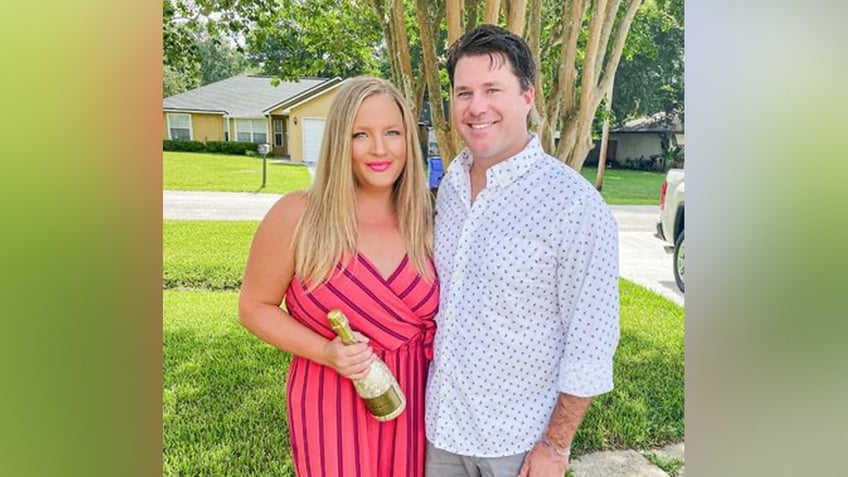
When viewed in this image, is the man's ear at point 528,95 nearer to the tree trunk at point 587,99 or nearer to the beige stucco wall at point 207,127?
the tree trunk at point 587,99

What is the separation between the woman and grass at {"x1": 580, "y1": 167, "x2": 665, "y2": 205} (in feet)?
39.9

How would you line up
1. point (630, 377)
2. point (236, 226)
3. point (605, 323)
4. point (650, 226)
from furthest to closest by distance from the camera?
point (650, 226) < point (236, 226) < point (630, 377) < point (605, 323)

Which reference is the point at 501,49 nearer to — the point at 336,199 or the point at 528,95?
the point at 528,95

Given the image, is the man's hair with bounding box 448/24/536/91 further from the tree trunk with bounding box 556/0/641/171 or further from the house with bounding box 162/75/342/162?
the house with bounding box 162/75/342/162

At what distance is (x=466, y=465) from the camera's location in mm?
1880

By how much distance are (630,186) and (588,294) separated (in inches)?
872

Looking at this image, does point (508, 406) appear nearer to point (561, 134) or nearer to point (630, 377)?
point (561, 134)

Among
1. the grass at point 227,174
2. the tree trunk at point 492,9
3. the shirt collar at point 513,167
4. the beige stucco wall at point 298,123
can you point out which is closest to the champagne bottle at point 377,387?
the shirt collar at point 513,167

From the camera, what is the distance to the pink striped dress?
1.90m

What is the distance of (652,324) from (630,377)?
1.49m

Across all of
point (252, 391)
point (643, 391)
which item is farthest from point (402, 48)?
point (643, 391)

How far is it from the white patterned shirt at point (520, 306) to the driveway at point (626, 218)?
20.0 ft
